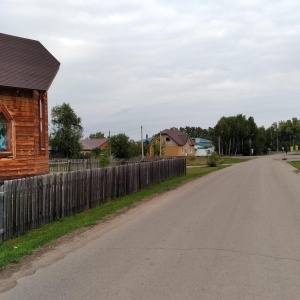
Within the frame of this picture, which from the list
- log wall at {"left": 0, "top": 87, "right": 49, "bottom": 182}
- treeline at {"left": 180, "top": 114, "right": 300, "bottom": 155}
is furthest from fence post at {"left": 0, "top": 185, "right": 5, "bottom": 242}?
treeline at {"left": 180, "top": 114, "right": 300, "bottom": 155}

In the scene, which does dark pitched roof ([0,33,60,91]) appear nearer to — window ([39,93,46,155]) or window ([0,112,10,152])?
window ([39,93,46,155])

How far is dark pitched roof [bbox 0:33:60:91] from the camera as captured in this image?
48.5 ft

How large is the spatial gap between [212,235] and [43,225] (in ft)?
15.1

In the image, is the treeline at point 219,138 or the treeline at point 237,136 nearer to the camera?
the treeline at point 219,138

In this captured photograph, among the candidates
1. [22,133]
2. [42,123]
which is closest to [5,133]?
[22,133]

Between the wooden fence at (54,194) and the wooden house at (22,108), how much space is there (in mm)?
3235

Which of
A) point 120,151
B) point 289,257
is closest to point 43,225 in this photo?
point 289,257

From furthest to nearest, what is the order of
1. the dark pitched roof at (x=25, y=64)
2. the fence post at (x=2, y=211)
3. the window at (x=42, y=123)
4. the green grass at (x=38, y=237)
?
1. the window at (x=42, y=123)
2. the dark pitched roof at (x=25, y=64)
3. the fence post at (x=2, y=211)
4. the green grass at (x=38, y=237)

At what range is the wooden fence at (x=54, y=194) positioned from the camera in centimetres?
850

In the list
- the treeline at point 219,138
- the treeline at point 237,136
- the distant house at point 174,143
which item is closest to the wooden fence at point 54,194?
the treeline at point 219,138

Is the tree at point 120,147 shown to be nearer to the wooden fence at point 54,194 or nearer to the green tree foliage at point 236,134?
the wooden fence at point 54,194

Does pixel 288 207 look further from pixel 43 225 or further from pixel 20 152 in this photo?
pixel 20 152

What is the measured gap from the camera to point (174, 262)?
5863 millimetres

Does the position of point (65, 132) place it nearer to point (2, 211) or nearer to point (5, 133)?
point (5, 133)
